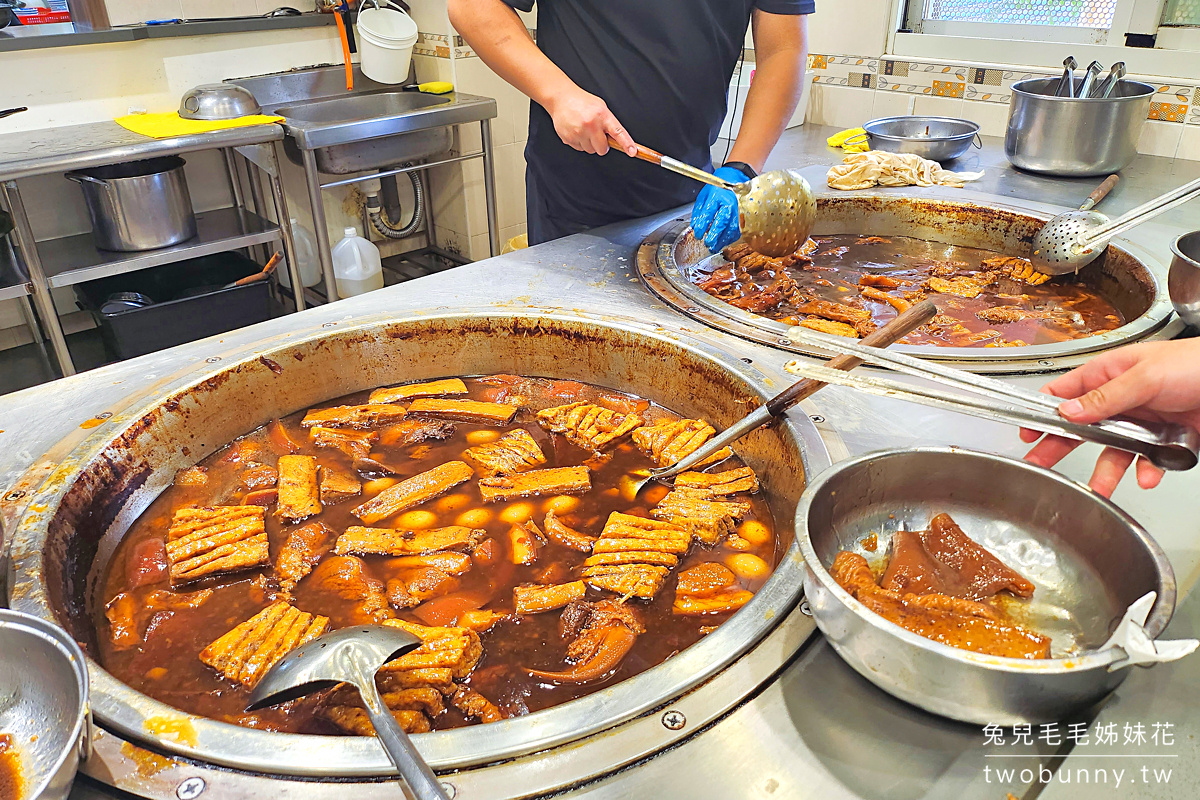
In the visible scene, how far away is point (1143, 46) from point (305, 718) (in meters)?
4.17

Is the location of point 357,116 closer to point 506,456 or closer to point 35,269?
point 35,269

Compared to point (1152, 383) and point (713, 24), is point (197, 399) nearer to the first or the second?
point (1152, 383)

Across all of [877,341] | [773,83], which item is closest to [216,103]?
[773,83]

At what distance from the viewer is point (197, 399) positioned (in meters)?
1.64

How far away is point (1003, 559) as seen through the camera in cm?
113

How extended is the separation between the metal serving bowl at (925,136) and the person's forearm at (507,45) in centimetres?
166

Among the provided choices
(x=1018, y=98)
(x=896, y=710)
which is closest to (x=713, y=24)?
(x=1018, y=98)

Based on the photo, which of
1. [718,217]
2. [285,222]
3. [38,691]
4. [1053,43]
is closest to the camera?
[38,691]

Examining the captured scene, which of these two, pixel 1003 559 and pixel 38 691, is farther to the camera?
pixel 1003 559

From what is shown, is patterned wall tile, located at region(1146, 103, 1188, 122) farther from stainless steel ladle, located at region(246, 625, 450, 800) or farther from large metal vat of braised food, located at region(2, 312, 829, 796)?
stainless steel ladle, located at region(246, 625, 450, 800)

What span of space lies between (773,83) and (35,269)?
11.5 feet

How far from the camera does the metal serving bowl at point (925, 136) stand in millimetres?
3316

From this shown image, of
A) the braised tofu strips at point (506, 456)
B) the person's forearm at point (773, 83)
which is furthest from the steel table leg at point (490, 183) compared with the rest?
the braised tofu strips at point (506, 456)

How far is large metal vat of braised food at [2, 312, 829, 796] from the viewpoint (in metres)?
0.92
